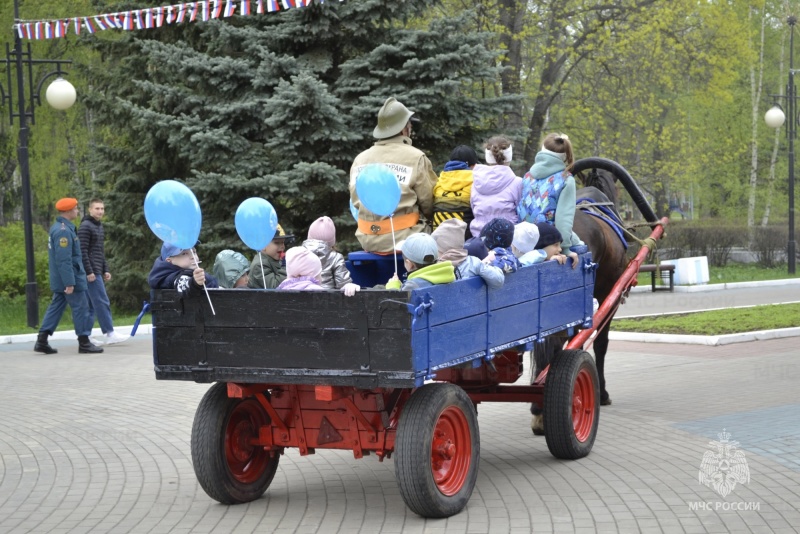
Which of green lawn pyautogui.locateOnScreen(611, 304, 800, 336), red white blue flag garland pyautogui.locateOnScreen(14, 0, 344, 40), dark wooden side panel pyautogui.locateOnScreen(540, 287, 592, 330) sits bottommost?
green lawn pyautogui.locateOnScreen(611, 304, 800, 336)

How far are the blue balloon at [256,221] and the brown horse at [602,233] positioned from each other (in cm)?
304

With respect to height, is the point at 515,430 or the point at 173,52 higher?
the point at 173,52

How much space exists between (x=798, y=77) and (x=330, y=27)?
36.4m

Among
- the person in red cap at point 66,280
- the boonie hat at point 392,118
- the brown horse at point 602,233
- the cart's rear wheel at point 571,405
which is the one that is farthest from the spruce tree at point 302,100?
the cart's rear wheel at point 571,405

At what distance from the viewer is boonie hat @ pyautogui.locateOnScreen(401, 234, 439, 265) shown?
19.1ft

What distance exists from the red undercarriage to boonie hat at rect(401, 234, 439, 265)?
0.77m

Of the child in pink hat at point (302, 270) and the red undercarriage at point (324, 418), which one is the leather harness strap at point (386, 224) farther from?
the red undercarriage at point (324, 418)

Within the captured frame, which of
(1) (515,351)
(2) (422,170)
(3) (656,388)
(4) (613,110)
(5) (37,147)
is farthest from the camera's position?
(5) (37,147)

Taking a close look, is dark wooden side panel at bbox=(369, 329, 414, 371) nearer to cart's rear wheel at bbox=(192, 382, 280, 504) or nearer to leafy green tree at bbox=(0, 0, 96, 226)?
cart's rear wheel at bbox=(192, 382, 280, 504)

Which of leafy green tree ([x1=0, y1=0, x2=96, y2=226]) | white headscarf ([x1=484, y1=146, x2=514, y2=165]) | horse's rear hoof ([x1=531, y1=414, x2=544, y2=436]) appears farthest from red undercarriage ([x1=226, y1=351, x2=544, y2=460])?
leafy green tree ([x1=0, y1=0, x2=96, y2=226])

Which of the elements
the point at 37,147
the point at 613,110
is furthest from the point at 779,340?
the point at 37,147

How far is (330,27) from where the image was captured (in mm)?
17172

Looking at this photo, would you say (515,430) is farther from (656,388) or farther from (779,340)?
(779,340)

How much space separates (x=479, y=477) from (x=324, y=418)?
1343mm
